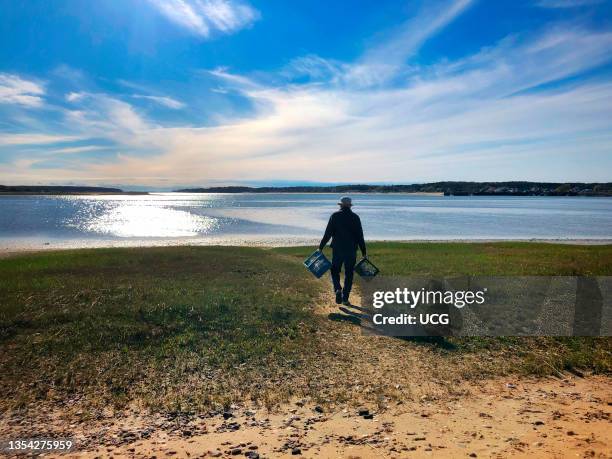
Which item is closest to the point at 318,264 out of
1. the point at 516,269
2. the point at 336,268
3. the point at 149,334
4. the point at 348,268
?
the point at 336,268

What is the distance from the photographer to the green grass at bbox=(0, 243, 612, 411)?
22.6 feet

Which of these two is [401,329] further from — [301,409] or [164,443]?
[164,443]

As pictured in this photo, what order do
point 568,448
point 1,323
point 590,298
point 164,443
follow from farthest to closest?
point 590,298
point 1,323
point 164,443
point 568,448

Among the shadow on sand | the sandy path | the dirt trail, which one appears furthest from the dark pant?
the sandy path

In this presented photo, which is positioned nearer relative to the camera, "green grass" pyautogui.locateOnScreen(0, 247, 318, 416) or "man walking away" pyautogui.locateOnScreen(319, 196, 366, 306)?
"green grass" pyautogui.locateOnScreen(0, 247, 318, 416)

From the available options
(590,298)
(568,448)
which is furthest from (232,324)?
(590,298)

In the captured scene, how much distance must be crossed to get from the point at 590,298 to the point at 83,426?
41.6 ft

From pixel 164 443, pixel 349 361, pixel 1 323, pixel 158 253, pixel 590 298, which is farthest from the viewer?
pixel 158 253

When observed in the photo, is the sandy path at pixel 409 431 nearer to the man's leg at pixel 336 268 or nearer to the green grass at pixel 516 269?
the green grass at pixel 516 269

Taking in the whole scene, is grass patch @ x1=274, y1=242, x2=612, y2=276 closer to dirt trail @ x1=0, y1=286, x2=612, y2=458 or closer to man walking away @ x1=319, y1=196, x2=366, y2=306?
man walking away @ x1=319, y1=196, x2=366, y2=306

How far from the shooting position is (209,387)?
6910mm

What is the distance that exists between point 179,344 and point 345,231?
4.73 m

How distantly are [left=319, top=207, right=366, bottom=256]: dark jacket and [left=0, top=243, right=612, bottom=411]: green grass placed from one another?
6.14 feet

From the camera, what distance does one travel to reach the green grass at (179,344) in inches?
271
